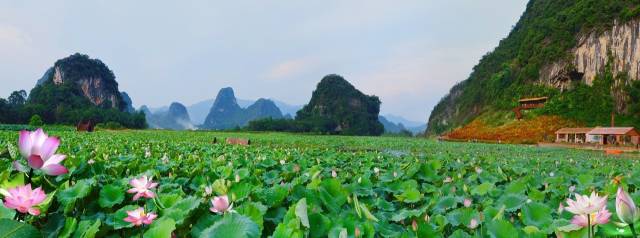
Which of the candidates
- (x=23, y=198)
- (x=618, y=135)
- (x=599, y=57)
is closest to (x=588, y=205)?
(x=23, y=198)

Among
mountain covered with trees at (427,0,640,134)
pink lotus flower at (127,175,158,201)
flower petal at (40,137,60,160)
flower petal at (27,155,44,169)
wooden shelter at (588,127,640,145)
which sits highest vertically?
mountain covered with trees at (427,0,640,134)

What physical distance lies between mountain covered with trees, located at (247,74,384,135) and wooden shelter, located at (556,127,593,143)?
51802 millimetres

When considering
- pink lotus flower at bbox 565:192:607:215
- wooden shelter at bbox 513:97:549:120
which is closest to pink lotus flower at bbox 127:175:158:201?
pink lotus flower at bbox 565:192:607:215

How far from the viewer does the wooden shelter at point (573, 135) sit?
41031mm

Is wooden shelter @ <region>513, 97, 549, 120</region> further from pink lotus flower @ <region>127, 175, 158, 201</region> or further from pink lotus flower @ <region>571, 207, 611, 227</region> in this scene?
pink lotus flower @ <region>127, 175, 158, 201</region>

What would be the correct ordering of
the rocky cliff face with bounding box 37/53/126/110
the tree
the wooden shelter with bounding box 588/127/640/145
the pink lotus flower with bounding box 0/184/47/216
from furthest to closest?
1. the rocky cliff face with bounding box 37/53/126/110
2. the tree
3. the wooden shelter with bounding box 588/127/640/145
4. the pink lotus flower with bounding box 0/184/47/216

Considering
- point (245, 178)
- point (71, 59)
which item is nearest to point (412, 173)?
point (245, 178)

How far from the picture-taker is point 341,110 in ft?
336

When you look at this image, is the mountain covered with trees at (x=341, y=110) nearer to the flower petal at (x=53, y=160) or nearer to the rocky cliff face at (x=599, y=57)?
the rocky cliff face at (x=599, y=57)

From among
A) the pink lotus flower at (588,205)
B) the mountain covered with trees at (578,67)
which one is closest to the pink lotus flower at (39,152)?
the pink lotus flower at (588,205)

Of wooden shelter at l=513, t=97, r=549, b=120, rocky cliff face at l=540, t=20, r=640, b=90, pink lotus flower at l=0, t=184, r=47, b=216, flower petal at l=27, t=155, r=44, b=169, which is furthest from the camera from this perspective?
wooden shelter at l=513, t=97, r=549, b=120

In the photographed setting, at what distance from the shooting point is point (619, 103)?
52625 millimetres

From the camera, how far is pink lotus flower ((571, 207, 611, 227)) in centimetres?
133

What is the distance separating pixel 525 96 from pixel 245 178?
6800 centimetres
